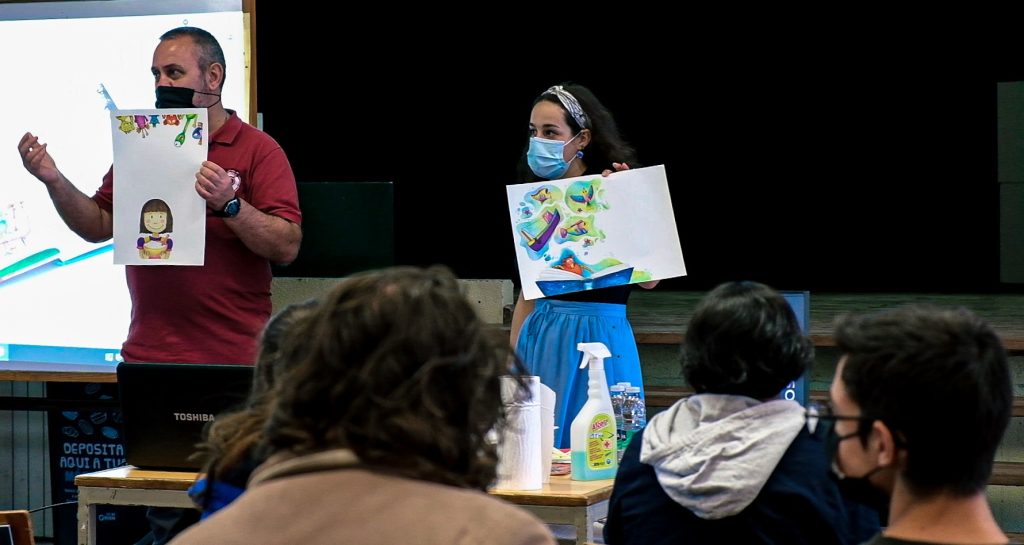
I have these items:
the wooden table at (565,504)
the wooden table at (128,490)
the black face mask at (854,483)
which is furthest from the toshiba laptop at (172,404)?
the black face mask at (854,483)

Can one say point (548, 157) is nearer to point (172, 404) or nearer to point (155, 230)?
point (155, 230)

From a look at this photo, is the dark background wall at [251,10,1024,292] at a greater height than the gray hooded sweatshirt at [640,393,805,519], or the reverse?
the dark background wall at [251,10,1024,292]

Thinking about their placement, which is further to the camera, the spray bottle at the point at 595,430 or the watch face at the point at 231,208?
the watch face at the point at 231,208

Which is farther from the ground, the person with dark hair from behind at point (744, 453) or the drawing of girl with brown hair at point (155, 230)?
the drawing of girl with brown hair at point (155, 230)

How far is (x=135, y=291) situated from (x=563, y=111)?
50.1 inches

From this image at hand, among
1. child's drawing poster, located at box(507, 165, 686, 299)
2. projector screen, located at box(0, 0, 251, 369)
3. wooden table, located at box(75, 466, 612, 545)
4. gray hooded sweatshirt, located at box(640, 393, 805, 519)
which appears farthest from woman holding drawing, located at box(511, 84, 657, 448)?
gray hooded sweatshirt, located at box(640, 393, 805, 519)

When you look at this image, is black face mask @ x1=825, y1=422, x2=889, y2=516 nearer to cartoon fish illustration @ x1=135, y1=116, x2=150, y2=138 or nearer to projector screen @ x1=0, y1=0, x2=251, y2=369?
cartoon fish illustration @ x1=135, y1=116, x2=150, y2=138

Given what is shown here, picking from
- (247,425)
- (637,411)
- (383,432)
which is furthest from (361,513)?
(637,411)

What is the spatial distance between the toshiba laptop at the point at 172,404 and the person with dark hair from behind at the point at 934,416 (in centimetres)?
134

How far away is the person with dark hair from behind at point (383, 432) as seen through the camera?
1.02 meters

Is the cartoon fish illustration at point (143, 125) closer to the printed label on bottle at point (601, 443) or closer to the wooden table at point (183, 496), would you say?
the wooden table at point (183, 496)

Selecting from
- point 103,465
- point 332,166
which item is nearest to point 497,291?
point 103,465

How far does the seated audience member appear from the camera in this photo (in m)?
1.36

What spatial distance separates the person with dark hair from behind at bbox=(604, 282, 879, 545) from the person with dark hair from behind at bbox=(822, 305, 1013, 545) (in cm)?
56
